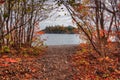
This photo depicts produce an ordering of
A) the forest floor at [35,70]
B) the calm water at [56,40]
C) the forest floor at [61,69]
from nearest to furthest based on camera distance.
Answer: the forest floor at [35,70], the forest floor at [61,69], the calm water at [56,40]

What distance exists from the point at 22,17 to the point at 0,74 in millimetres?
6887

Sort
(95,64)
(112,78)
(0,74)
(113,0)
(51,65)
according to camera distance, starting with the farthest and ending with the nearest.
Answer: (113,0) < (95,64) < (51,65) < (112,78) < (0,74)

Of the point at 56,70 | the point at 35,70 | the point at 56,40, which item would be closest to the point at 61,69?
the point at 56,70

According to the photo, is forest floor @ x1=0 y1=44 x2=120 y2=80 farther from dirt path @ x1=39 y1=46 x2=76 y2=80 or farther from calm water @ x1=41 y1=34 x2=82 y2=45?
calm water @ x1=41 y1=34 x2=82 y2=45

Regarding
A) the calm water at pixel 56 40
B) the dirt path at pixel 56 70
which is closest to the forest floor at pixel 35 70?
the dirt path at pixel 56 70

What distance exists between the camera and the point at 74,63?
1402 cm

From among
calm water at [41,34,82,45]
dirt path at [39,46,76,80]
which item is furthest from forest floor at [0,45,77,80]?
calm water at [41,34,82,45]

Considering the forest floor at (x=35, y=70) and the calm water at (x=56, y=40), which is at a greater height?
the forest floor at (x=35, y=70)

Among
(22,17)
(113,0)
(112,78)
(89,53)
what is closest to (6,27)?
(22,17)

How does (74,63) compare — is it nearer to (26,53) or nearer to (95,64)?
(95,64)

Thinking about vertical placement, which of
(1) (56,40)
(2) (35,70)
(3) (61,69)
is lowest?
(1) (56,40)

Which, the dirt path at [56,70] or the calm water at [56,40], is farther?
the calm water at [56,40]

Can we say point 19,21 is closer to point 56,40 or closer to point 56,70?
point 56,70

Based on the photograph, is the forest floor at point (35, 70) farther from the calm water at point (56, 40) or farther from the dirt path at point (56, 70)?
the calm water at point (56, 40)
